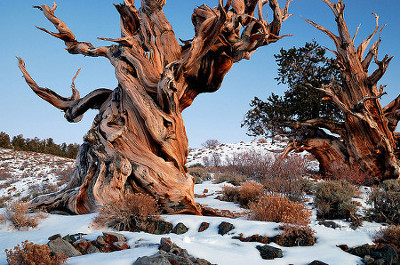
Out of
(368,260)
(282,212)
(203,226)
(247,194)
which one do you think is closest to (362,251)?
(368,260)

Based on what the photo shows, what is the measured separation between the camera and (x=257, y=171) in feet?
43.5

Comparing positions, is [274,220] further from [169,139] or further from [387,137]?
[387,137]

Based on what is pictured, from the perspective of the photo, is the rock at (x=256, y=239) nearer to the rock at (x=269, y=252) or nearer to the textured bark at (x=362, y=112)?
the rock at (x=269, y=252)

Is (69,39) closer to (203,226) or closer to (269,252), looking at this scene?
(203,226)

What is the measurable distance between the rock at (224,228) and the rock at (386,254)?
1.99 m

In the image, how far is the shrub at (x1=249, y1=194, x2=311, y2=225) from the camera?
4.37 metres

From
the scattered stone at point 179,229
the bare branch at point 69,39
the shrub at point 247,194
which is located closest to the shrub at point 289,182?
the shrub at point 247,194

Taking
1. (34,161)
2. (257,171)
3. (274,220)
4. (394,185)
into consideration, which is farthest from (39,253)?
(34,161)

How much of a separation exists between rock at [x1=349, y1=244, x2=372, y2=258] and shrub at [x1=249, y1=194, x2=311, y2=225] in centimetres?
78

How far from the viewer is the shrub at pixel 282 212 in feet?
14.3

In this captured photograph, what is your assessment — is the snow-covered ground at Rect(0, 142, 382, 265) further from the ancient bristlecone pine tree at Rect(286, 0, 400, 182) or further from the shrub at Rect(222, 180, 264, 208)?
the ancient bristlecone pine tree at Rect(286, 0, 400, 182)

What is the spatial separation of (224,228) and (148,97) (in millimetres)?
3827

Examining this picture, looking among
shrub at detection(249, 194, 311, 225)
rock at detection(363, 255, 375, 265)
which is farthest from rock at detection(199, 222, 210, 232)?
rock at detection(363, 255, 375, 265)

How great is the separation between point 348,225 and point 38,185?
43.6 feet
